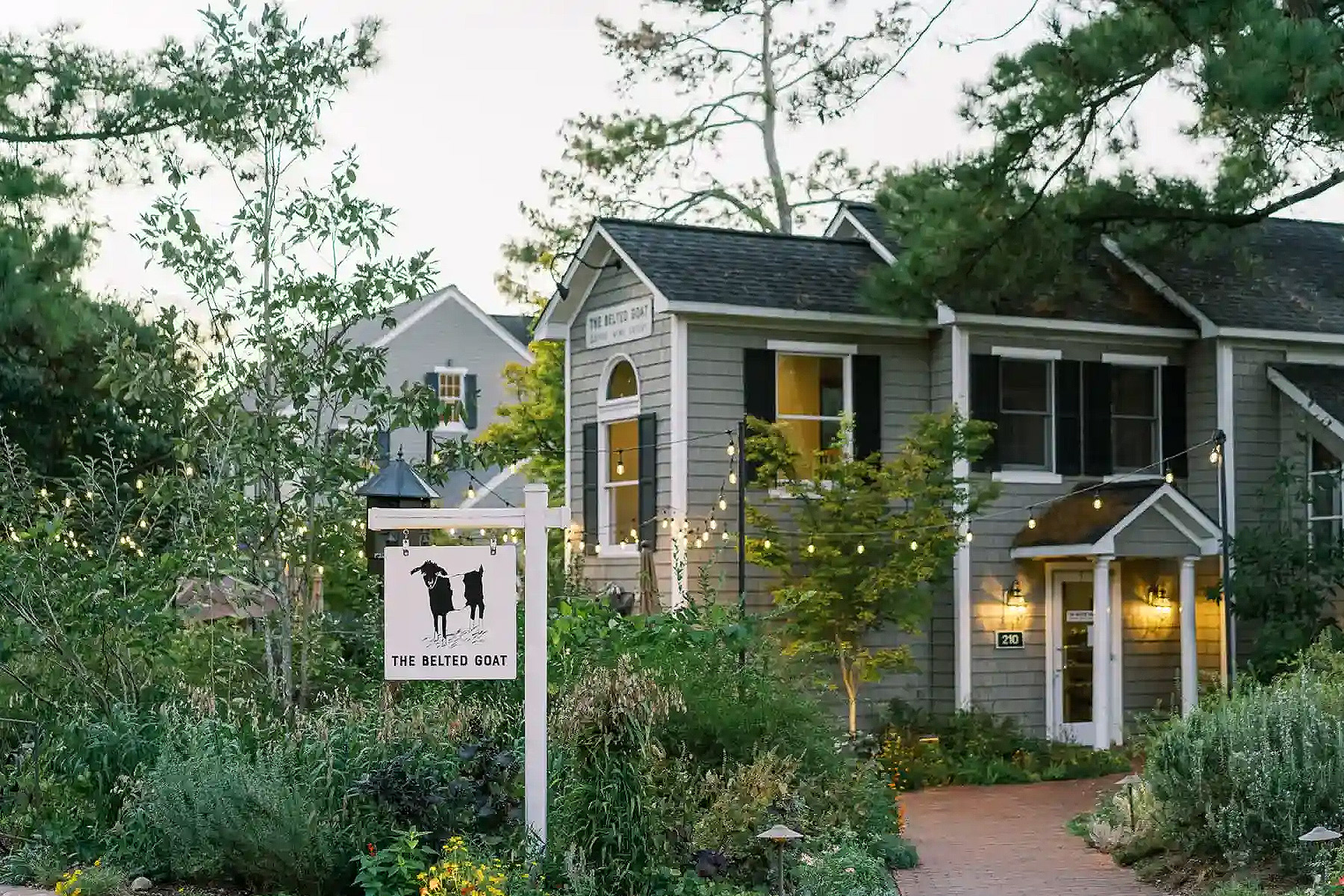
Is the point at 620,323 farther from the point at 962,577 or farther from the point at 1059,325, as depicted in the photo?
the point at 1059,325

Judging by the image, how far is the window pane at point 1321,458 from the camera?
18094 millimetres

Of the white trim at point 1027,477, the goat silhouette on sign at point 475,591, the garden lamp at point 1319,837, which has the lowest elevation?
the garden lamp at point 1319,837

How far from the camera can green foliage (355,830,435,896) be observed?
7.86 m

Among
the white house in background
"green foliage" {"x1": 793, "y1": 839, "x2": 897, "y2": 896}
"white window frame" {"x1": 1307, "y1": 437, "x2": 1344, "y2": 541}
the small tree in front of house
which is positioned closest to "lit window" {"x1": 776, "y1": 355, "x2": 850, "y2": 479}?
the small tree in front of house

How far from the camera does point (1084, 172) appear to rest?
16.3 meters

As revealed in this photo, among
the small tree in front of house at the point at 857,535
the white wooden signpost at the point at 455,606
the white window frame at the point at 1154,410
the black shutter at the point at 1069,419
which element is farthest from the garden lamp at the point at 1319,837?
the white window frame at the point at 1154,410

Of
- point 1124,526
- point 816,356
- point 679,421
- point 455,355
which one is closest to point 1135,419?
point 1124,526

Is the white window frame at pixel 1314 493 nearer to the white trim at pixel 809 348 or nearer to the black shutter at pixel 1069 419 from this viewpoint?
the black shutter at pixel 1069 419

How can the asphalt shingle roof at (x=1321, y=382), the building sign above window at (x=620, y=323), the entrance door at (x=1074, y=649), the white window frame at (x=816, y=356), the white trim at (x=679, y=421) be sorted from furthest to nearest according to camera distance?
1. the entrance door at (x=1074, y=649)
2. the asphalt shingle roof at (x=1321, y=382)
3. the building sign above window at (x=620, y=323)
4. the white window frame at (x=816, y=356)
5. the white trim at (x=679, y=421)

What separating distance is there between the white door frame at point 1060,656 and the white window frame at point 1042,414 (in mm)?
937

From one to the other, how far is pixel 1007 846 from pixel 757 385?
6096 mm

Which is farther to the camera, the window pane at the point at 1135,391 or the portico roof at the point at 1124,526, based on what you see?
the window pane at the point at 1135,391

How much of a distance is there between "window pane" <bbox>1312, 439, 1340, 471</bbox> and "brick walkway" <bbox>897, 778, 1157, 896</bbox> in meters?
5.05

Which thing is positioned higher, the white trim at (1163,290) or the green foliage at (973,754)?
the white trim at (1163,290)
